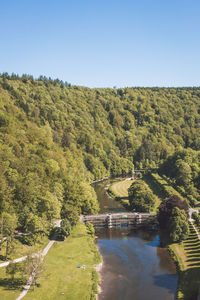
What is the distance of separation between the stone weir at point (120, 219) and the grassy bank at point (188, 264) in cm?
1734

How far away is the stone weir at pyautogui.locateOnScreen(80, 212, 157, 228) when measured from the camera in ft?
350

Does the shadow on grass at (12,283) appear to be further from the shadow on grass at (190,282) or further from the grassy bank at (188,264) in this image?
the shadow on grass at (190,282)

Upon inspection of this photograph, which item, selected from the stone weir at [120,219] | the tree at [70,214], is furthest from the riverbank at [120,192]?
the tree at [70,214]

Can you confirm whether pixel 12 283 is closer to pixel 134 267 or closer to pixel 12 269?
pixel 12 269

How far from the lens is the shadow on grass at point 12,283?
61550 mm

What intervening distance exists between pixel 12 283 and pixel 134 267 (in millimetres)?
31819

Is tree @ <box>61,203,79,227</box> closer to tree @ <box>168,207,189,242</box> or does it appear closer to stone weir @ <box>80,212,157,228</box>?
stone weir @ <box>80,212,157,228</box>

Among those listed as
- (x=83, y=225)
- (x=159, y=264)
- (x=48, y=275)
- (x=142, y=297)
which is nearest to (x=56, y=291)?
(x=48, y=275)

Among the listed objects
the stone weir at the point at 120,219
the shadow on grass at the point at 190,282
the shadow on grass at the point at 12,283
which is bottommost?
the shadow on grass at the point at 190,282

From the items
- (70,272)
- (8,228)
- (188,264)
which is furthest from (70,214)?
(188,264)

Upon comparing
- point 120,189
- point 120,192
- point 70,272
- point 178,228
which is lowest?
point 70,272

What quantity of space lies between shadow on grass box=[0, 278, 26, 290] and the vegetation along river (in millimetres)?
17632

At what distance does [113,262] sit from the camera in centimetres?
8000

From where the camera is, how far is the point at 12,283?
206 ft
